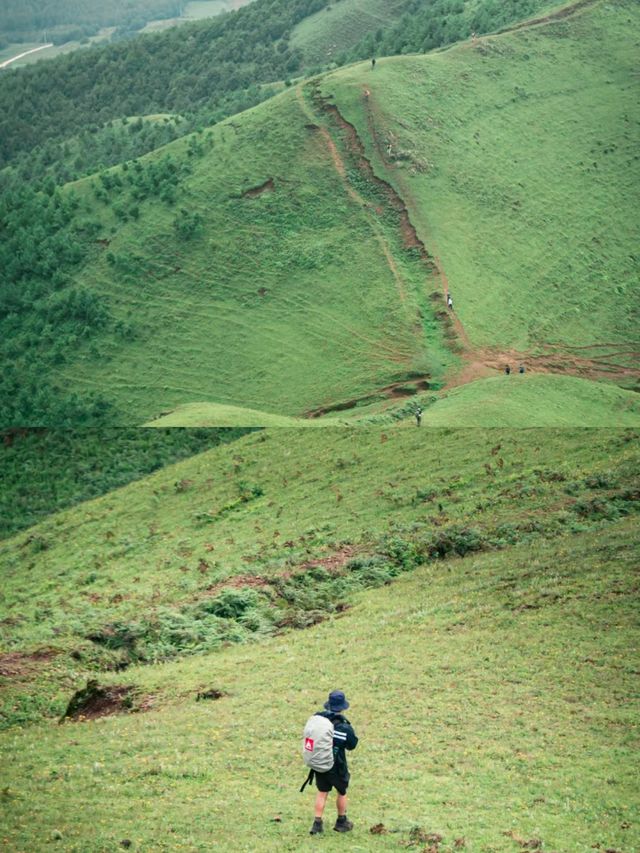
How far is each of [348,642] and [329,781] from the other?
8433 mm

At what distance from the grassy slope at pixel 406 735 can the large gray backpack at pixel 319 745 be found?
3.07 ft

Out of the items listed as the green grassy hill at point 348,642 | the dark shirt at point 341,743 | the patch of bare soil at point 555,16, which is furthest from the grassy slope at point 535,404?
the patch of bare soil at point 555,16

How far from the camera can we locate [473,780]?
50.7 ft

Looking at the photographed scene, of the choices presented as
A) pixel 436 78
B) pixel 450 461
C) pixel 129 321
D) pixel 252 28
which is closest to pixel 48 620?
pixel 450 461

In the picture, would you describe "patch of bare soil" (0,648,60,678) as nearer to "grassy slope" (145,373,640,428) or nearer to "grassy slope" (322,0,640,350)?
"grassy slope" (145,373,640,428)

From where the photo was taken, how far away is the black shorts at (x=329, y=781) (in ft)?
45.1

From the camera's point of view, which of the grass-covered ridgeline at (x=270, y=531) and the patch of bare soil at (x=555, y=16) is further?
the patch of bare soil at (x=555, y=16)

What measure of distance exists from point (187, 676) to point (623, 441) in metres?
15.4

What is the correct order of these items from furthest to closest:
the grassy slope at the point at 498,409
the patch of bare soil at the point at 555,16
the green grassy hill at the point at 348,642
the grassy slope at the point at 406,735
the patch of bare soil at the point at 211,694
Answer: the patch of bare soil at the point at 555,16 → the grassy slope at the point at 498,409 → the patch of bare soil at the point at 211,694 → the green grassy hill at the point at 348,642 → the grassy slope at the point at 406,735

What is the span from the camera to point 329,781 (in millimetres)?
13750

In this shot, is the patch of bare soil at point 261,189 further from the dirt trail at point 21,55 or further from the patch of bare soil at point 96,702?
the dirt trail at point 21,55

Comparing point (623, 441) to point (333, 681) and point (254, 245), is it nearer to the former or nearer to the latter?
point (333, 681)

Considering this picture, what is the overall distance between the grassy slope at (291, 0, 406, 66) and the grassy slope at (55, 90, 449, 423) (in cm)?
4816

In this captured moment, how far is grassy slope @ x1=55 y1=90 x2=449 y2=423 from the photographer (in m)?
53.5
